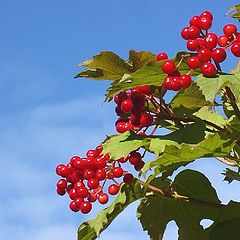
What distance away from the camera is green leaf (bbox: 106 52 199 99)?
2.97m

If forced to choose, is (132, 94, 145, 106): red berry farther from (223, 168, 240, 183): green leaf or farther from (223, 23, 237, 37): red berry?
(223, 168, 240, 183): green leaf

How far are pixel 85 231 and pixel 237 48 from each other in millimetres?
1349

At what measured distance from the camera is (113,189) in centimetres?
342

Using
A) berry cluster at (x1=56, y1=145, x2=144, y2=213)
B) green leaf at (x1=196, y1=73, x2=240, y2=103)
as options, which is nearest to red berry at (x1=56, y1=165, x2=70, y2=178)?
berry cluster at (x1=56, y1=145, x2=144, y2=213)

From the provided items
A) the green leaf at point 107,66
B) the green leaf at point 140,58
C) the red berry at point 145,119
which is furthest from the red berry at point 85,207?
the green leaf at point 140,58

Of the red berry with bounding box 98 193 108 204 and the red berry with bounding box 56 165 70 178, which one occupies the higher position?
the red berry with bounding box 56 165 70 178

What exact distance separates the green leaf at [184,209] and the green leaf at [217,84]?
0.89 m

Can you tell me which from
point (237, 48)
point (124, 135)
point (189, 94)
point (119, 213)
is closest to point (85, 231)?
point (119, 213)

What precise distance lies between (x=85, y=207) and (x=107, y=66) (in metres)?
0.76

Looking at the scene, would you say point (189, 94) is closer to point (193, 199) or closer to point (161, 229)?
point (193, 199)

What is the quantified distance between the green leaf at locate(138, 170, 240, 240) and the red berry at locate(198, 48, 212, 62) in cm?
94

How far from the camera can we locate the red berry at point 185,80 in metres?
2.96

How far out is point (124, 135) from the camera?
10.6 feet

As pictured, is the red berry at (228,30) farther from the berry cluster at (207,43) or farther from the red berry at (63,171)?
the red berry at (63,171)
